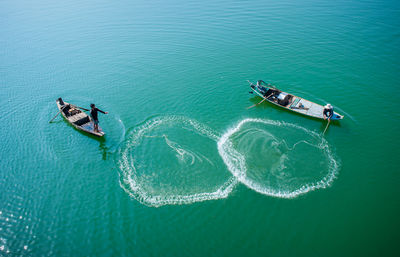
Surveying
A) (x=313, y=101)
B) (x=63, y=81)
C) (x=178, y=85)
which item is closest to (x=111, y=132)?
(x=178, y=85)

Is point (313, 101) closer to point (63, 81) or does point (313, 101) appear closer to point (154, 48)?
point (154, 48)

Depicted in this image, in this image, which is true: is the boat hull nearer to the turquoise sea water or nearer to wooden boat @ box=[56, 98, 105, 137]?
the turquoise sea water

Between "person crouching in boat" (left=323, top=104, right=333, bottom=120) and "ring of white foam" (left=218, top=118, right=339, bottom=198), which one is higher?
"person crouching in boat" (left=323, top=104, right=333, bottom=120)

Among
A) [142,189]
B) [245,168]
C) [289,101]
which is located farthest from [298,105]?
[142,189]

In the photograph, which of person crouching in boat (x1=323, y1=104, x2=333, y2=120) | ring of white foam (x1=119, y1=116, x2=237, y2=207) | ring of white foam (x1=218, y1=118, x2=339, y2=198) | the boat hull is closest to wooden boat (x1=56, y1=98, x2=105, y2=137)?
ring of white foam (x1=119, y1=116, x2=237, y2=207)

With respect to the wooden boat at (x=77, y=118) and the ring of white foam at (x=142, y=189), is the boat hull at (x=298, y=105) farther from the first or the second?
the wooden boat at (x=77, y=118)

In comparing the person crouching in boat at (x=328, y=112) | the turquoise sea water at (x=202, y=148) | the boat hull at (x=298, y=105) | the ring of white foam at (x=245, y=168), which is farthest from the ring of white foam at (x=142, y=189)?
the person crouching in boat at (x=328, y=112)

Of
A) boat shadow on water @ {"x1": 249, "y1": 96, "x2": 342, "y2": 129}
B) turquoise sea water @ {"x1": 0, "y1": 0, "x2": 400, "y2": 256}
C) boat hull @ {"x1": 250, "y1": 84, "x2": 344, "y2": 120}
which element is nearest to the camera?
turquoise sea water @ {"x1": 0, "y1": 0, "x2": 400, "y2": 256}
